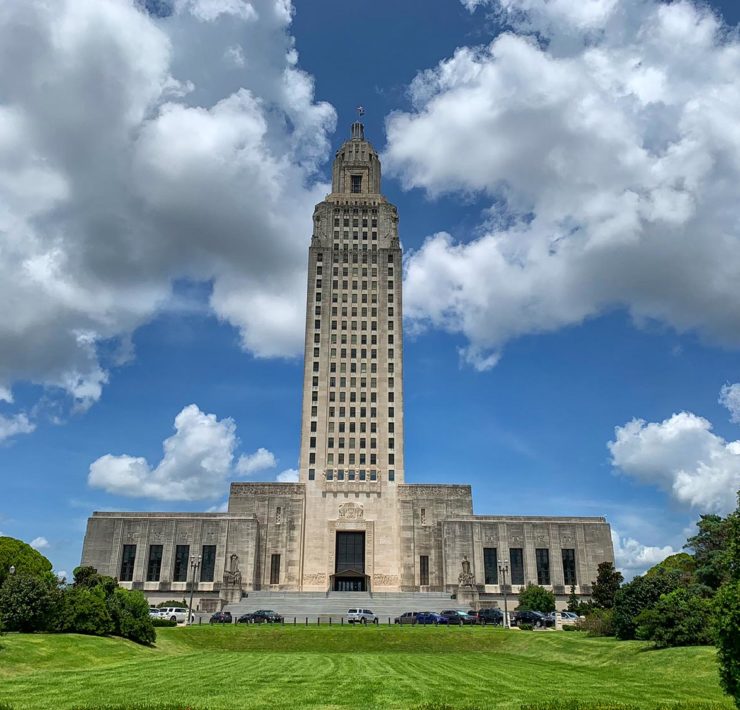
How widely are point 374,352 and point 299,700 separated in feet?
257

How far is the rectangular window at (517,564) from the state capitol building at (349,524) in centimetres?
12

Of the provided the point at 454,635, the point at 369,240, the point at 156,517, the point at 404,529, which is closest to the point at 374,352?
the point at 369,240

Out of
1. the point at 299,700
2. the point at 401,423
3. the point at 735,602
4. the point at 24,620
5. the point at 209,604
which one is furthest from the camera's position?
the point at 401,423

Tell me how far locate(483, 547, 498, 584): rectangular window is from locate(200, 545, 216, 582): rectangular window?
32.1 metres

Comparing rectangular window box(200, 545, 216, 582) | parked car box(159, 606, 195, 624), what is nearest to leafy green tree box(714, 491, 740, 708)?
parked car box(159, 606, 195, 624)

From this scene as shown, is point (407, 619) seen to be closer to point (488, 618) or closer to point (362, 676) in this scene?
point (488, 618)

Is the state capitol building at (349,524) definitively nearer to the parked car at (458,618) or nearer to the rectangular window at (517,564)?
the rectangular window at (517,564)

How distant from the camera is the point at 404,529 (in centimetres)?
8750

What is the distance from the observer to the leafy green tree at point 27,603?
3397 cm

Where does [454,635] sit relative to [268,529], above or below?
below

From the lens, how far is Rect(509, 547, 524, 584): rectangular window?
83.2m

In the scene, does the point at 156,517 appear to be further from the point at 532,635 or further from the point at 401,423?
the point at 532,635

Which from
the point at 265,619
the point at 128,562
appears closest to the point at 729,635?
the point at 265,619

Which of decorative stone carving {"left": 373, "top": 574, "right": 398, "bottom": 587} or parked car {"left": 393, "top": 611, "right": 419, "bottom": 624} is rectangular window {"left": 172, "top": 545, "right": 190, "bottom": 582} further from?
parked car {"left": 393, "top": 611, "right": 419, "bottom": 624}
